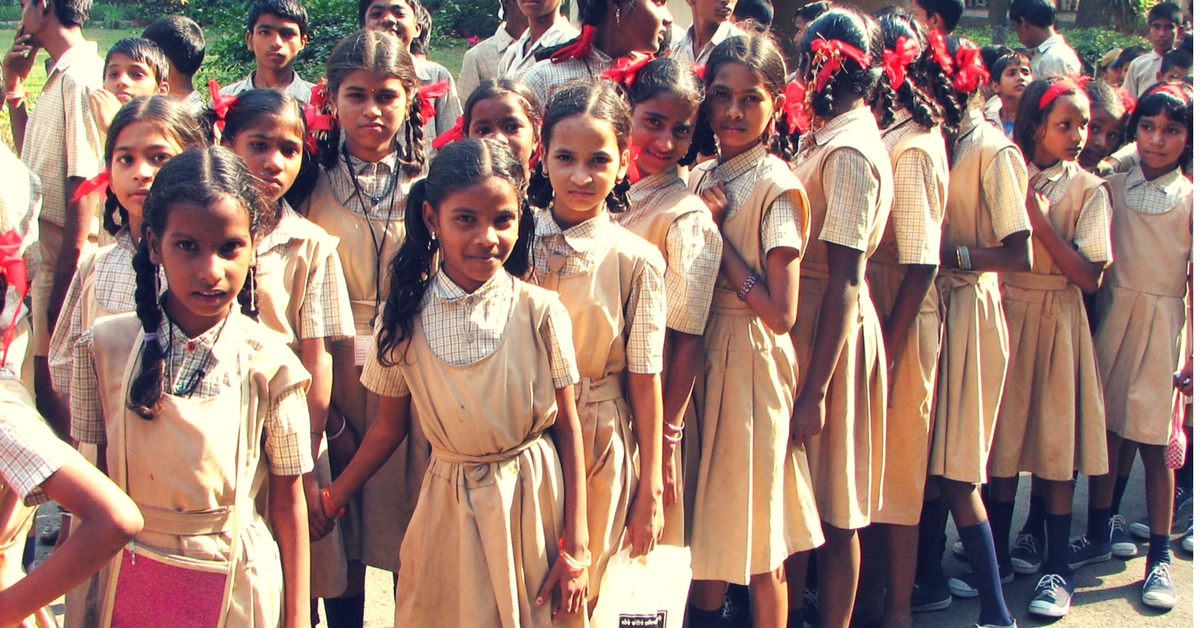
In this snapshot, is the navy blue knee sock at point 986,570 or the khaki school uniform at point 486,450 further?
the navy blue knee sock at point 986,570

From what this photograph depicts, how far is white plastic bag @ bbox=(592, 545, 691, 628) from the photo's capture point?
9.07 feet

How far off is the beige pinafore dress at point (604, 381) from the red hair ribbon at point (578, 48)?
3.86 ft

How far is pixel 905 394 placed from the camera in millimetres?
3498

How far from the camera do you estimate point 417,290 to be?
2564 millimetres

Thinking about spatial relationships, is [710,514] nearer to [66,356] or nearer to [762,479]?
[762,479]

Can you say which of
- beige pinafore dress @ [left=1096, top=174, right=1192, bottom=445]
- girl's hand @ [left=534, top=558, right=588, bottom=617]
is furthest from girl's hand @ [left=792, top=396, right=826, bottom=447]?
beige pinafore dress @ [left=1096, top=174, right=1192, bottom=445]

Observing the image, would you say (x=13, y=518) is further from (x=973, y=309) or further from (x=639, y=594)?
(x=973, y=309)

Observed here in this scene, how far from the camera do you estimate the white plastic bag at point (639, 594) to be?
A: 9.07 ft

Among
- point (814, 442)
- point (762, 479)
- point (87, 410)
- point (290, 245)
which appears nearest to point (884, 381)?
point (814, 442)

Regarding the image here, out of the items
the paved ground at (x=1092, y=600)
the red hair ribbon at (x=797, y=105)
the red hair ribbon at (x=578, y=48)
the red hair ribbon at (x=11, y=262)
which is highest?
the red hair ribbon at (x=578, y=48)

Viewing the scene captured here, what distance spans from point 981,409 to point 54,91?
3347 mm

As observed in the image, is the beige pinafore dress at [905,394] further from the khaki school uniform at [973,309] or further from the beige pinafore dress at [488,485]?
the beige pinafore dress at [488,485]

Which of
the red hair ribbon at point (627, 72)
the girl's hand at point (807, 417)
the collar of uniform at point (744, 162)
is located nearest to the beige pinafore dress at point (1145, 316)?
the girl's hand at point (807, 417)

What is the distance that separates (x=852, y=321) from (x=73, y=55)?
9.62 feet
